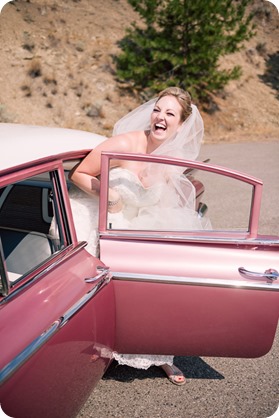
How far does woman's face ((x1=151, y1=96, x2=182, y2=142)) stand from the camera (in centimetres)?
277

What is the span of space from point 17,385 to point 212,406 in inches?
54.4

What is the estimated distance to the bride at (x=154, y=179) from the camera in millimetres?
2514

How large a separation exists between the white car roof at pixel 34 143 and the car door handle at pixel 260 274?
44.8 inches

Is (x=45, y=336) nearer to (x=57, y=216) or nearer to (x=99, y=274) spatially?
(x=99, y=274)

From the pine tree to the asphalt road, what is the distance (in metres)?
14.0

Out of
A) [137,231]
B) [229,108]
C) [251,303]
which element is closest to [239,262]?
[251,303]

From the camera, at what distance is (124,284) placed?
217 centimetres

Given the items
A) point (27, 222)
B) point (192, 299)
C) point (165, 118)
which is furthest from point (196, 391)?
point (165, 118)

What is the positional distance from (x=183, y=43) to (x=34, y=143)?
50.6ft

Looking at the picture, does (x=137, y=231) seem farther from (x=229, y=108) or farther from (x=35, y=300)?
(x=229, y=108)

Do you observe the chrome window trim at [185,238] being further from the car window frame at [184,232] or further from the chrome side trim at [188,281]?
the chrome side trim at [188,281]

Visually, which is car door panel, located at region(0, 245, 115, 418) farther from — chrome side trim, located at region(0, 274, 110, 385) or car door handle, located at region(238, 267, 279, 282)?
car door handle, located at region(238, 267, 279, 282)

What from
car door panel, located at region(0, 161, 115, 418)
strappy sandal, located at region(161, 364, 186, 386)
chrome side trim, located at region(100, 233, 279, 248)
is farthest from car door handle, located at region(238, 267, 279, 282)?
strappy sandal, located at region(161, 364, 186, 386)

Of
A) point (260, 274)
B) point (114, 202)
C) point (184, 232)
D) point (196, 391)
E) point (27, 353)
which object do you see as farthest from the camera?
point (196, 391)
